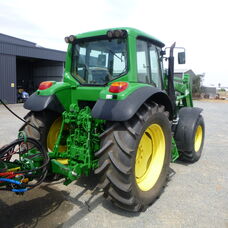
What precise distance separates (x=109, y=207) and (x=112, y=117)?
1172mm

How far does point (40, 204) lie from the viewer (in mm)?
2816

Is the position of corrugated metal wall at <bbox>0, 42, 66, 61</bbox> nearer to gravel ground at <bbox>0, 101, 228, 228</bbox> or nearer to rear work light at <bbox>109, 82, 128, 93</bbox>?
gravel ground at <bbox>0, 101, 228, 228</bbox>

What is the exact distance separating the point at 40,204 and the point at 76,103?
4.54 ft

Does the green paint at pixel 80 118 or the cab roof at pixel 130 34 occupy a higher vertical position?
the cab roof at pixel 130 34

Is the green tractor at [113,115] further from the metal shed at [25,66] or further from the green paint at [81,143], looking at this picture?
the metal shed at [25,66]

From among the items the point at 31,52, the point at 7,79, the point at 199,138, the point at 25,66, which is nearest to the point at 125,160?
the point at 199,138

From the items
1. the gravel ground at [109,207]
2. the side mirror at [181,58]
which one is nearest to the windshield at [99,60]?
the side mirror at [181,58]

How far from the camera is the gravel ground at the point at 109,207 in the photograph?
247cm

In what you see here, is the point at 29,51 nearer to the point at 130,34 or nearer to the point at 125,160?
the point at 130,34

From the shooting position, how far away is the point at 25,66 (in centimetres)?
2128

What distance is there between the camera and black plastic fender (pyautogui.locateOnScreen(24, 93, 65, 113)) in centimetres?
304

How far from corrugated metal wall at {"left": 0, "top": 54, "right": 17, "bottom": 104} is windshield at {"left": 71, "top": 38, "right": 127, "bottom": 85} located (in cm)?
1341

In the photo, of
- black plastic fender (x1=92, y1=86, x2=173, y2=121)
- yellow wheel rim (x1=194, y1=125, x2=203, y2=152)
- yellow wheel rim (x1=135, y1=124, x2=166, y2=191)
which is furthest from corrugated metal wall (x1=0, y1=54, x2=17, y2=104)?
black plastic fender (x1=92, y1=86, x2=173, y2=121)

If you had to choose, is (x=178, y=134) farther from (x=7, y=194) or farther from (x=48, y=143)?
(x=7, y=194)
